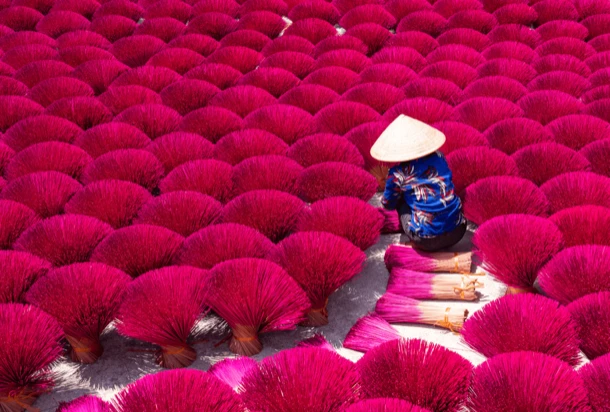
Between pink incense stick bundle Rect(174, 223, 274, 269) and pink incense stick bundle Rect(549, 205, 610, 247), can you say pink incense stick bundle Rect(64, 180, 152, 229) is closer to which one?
pink incense stick bundle Rect(174, 223, 274, 269)

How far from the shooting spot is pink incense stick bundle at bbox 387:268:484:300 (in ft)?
5.46

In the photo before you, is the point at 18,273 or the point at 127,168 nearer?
the point at 18,273

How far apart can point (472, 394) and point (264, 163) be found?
3.08 ft

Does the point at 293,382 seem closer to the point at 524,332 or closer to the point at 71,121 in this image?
the point at 524,332

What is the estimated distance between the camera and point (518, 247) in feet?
5.29

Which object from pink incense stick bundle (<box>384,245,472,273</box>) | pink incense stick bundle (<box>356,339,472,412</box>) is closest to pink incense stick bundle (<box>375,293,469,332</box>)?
pink incense stick bundle (<box>384,245,472,273</box>)

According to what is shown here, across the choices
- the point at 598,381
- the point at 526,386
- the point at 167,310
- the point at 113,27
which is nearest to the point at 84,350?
the point at 167,310

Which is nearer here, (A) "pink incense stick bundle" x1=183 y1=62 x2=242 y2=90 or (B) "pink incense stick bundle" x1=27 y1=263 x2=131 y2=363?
(B) "pink incense stick bundle" x1=27 y1=263 x2=131 y2=363

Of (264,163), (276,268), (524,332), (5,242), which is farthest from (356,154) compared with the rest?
(5,242)

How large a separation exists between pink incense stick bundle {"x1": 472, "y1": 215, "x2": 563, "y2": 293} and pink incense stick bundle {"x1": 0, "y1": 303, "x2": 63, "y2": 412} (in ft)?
3.18

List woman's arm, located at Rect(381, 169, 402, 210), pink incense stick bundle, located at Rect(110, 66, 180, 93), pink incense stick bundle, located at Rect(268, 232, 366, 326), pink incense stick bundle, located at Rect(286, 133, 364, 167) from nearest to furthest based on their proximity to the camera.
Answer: pink incense stick bundle, located at Rect(268, 232, 366, 326) → woman's arm, located at Rect(381, 169, 402, 210) → pink incense stick bundle, located at Rect(286, 133, 364, 167) → pink incense stick bundle, located at Rect(110, 66, 180, 93)

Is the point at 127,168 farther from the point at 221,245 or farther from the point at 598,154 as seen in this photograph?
the point at 598,154

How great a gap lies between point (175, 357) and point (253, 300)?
0.21 m

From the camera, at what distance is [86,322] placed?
58.5 inches
